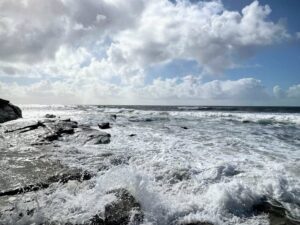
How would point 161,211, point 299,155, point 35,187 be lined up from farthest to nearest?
point 299,155 → point 35,187 → point 161,211

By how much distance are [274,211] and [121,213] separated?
3065mm

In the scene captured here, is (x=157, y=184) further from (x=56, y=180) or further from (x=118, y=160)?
(x=118, y=160)

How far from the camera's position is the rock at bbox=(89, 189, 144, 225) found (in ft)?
14.4

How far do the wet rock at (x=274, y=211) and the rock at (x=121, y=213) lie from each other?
2.39m

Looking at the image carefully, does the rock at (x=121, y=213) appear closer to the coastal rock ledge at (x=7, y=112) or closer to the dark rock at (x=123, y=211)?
the dark rock at (x=123, y=211)

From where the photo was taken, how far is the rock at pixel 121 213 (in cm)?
439

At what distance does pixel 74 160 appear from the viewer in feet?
28.1

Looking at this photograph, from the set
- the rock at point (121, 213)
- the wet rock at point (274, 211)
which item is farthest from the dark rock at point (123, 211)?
the wet rock at point (274, 211)

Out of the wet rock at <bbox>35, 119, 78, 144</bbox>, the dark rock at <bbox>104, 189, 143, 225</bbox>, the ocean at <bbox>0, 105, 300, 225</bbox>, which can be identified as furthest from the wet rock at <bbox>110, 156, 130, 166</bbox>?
the wet rock at <bbox>35, 119, 78, 144</bbox>

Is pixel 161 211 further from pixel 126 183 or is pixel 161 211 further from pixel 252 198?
pixel 252 198

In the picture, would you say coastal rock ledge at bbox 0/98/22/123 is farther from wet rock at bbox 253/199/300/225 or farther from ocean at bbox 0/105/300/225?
wet rock at bbox 253/199/300/225

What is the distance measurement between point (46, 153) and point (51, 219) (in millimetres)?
5546

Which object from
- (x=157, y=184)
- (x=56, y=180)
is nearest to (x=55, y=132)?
(x=56, y=180)

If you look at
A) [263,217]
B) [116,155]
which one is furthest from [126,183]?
[116,155]
